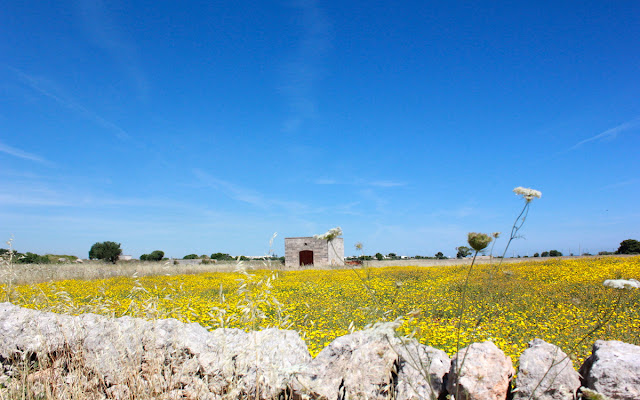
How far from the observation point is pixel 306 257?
119 feet

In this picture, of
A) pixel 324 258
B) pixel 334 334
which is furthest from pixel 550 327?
pixel 324 258

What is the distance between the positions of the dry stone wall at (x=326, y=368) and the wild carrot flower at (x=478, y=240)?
828mm

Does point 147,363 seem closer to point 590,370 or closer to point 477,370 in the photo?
point 477,370

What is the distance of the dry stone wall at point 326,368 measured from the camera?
295 centimetres

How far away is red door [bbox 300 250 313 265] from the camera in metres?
36.2

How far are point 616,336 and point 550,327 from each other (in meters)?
0.99

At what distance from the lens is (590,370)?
120 inches

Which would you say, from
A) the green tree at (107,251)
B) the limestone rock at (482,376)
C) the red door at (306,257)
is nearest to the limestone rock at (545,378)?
the limestone rock at (482,376)

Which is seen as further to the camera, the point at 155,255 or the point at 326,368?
the point at 155,255

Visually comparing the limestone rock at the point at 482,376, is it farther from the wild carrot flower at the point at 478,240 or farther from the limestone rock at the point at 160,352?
the limestone rock at the point at 160,352

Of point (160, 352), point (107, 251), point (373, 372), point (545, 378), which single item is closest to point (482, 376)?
point (545, 378)

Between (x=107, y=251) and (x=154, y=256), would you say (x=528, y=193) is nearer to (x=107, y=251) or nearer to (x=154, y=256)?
(x=107, y=251)

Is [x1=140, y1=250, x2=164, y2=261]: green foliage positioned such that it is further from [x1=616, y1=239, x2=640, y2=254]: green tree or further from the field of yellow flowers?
[x1=616, y1=239, x2=640, y2=254]: green tree

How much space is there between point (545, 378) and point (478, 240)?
1313mm
